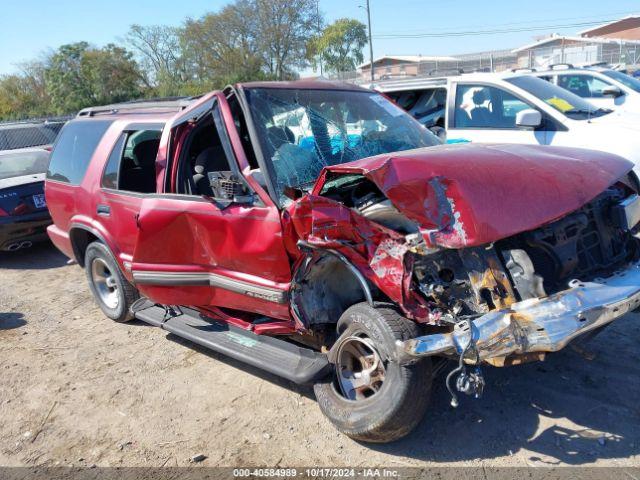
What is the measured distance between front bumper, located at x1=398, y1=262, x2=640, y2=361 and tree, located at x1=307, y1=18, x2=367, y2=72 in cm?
5274

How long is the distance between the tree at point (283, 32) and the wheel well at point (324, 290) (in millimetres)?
46015

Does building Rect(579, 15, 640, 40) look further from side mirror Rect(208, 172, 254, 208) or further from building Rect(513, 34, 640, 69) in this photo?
side mirror Rect(208, 172, 254, 208)

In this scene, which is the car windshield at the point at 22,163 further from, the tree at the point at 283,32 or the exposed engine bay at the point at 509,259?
the tree at the point at 283,32

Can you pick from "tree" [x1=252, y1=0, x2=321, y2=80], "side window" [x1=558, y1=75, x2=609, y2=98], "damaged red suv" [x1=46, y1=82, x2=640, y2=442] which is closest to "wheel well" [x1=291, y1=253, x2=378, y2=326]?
"damaged red suv" [x1=46, y1=82, x2=640, y2=442]

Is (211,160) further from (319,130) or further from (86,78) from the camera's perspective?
(86,78)

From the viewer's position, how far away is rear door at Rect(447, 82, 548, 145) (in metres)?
6.93

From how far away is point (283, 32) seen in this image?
1911 inches

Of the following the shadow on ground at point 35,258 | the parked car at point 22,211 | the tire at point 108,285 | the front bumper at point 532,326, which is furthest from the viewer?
the shadow on ground at point 35,258

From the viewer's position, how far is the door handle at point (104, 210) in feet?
15.3

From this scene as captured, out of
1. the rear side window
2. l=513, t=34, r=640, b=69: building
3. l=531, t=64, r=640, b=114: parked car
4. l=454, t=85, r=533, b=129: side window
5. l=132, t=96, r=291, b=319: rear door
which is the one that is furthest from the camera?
l=513, t=34, r=640, b=69: building

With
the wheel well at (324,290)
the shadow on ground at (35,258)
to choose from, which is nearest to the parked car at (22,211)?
the shadow on ground at (35,258)

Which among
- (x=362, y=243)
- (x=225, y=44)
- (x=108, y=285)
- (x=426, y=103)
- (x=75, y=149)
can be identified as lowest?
(x=108, y=285)

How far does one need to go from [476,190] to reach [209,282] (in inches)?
78.2

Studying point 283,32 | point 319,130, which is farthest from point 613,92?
point 283,32
